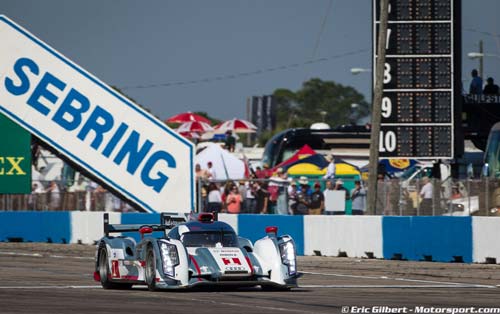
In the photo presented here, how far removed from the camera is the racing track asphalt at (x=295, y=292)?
13578mm

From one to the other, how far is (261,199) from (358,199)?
7.91ft

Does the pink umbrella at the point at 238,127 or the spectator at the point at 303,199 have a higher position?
the pink umbrella at the point at 238,127

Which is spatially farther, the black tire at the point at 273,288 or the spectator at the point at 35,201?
the spectator at the point at 35,201

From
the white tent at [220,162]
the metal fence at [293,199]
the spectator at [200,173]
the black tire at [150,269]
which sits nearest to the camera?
the black tire at [150,269]

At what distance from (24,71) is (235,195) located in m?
6.87

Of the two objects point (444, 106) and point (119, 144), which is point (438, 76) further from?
point (119, 144)

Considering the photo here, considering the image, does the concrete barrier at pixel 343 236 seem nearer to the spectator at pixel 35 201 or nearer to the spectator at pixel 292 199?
the spectator at pixel 292 199

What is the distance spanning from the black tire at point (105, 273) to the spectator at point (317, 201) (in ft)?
41.8

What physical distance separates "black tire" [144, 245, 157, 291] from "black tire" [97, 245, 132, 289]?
3.00 ft

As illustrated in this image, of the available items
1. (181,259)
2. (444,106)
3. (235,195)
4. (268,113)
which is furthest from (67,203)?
(268,113)

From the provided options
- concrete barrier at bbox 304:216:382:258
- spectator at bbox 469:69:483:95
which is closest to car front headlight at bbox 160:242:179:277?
concrete barrier at bbox 304:216:382:258

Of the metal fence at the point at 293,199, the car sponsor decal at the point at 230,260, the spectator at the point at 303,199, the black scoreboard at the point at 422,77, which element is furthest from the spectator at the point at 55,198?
the car sponsor decal at the point at 230,260

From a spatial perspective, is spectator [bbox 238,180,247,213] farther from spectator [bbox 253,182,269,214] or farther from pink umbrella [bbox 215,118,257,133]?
pink umbrella [bbox 215,118,257,133]

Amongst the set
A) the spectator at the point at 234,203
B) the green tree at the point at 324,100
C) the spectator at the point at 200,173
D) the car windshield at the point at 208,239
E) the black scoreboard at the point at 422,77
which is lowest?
the car windshield at the point at 208,239
